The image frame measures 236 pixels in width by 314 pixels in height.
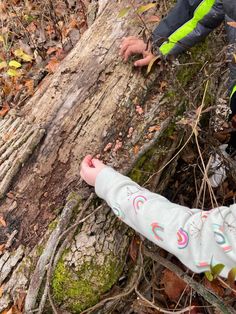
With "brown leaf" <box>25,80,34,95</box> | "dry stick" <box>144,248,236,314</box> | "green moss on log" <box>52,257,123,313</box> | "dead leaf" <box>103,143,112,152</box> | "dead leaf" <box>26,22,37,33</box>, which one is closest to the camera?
"dry stick" <box>144,248,236,314</box>

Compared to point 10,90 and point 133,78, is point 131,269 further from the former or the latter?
point 10,90

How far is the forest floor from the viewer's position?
226 centimetres

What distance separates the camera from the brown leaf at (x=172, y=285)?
2.30 meters

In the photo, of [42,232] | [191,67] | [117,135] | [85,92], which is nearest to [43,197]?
[42,232]

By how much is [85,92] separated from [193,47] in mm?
772

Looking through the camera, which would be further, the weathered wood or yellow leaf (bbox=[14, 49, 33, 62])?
yellow leaf (bbox=[14, 49, 33, 62])

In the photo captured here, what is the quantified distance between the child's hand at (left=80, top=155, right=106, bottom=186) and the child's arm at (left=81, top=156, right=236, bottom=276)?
0.04 m

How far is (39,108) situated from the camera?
2484mm

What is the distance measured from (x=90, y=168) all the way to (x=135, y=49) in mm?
827

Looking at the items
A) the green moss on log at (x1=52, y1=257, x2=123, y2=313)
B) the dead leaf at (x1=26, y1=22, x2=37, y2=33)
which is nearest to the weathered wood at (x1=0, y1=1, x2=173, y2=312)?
the green moss on log at (x1=52, y1=257, x2=123, y2=313)

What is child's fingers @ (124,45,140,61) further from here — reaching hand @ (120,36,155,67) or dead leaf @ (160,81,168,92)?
dead leaf @ (160,81,168,92)

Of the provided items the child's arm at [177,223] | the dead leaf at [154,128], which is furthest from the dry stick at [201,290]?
the dead leaf at [154,128]

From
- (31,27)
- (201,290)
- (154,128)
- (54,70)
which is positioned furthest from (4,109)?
(201,290)

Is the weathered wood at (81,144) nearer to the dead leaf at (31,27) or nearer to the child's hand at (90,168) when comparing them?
the child's hand at (90,168)
